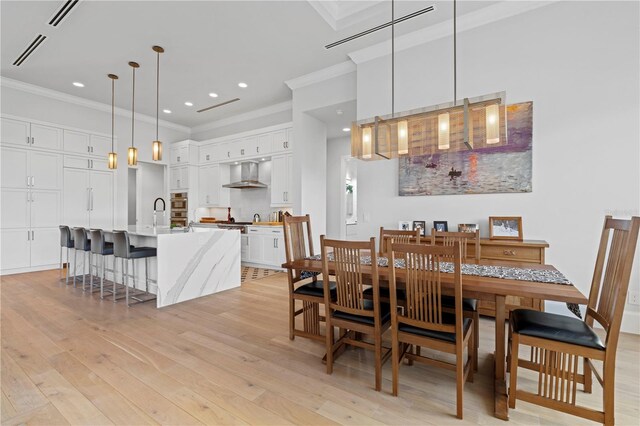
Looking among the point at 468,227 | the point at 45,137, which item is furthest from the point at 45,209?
the point at 468,227

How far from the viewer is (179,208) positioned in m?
7.44

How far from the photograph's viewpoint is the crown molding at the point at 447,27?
3.26m

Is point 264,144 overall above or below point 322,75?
below

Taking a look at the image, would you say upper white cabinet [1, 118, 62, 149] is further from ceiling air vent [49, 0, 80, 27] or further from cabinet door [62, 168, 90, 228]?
ceiling air vent [49, 0, 80, 27]

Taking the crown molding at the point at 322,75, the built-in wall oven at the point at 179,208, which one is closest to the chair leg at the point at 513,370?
the crown molding at the point at 322,75

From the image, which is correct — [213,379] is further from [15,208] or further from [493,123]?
[15,208]

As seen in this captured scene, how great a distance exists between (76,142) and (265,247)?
4.42m

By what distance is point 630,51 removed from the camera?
112 inches

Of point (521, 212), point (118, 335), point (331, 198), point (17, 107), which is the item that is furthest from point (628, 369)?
point (17, 107)

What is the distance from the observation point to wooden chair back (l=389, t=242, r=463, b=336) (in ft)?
5.47

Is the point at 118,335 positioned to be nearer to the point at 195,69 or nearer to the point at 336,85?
the point at 195,69

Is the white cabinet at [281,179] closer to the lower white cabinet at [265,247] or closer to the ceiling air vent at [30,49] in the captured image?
the lower white cabinet at [265,247]

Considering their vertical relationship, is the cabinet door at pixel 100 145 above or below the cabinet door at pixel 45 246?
above

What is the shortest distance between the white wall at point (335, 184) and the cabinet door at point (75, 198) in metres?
5.20
